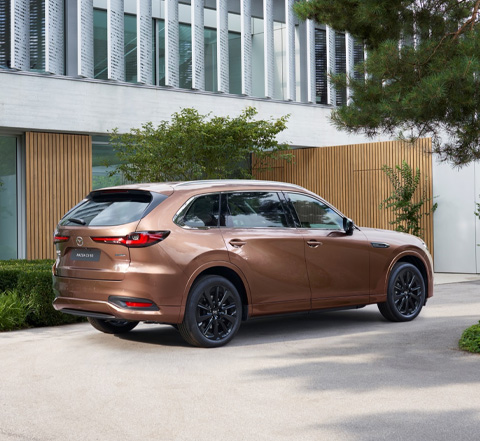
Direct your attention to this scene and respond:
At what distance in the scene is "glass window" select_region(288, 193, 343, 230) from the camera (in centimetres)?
963

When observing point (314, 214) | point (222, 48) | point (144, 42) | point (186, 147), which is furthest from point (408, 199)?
point (314, 214)

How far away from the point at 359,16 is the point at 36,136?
11369 millimetres

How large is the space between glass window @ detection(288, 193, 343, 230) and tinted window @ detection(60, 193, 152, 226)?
1996 mm

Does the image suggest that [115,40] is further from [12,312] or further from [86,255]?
[86,255]

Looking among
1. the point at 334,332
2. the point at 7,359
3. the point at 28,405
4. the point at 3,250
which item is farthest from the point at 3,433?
the point at 3,250

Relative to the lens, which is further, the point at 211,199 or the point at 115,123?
the point at 115,123

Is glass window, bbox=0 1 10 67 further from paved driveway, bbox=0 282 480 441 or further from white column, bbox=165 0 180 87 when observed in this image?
paved driveway, bbox=0 282 480 441

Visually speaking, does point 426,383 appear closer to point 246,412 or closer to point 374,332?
point 246,412

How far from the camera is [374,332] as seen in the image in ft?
31.6

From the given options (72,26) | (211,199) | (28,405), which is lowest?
(28,405)

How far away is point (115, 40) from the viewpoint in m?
20.0

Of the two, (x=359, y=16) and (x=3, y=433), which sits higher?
(x=359, y=16)

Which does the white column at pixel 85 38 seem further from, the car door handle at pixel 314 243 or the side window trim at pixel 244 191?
the car door handle at pixel 314 243

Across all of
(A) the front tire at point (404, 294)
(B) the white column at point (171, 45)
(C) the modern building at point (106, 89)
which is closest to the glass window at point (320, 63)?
(C) the modern building at point (106, 89)
